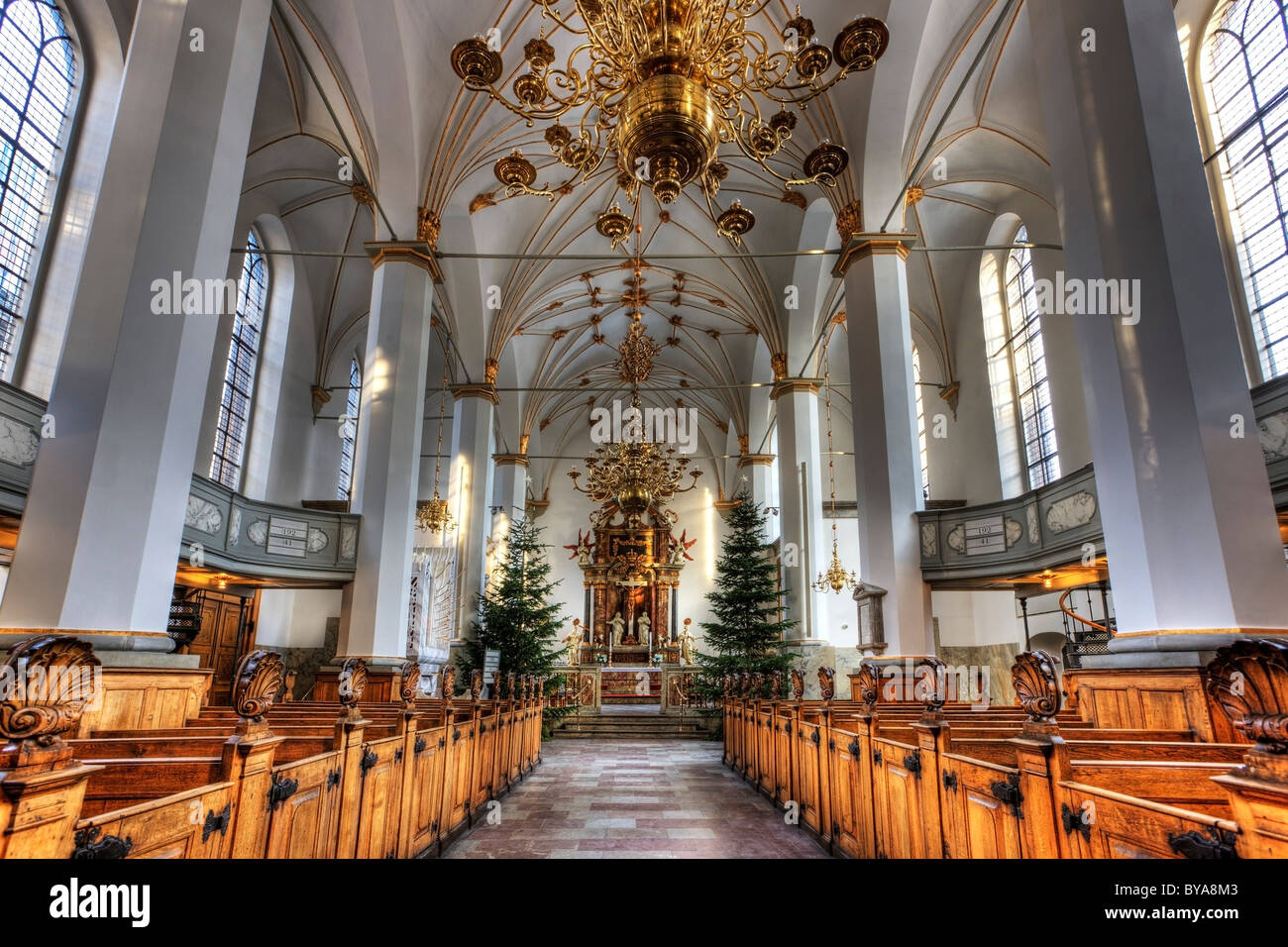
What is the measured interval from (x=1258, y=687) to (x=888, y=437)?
771 centimetres

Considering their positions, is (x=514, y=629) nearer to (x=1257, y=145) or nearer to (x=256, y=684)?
(x=256, y=684)

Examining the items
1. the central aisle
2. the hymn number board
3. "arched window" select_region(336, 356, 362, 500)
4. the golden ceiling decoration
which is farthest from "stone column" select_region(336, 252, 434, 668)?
the hymn number board

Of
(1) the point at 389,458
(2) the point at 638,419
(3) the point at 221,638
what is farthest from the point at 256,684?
(3) the point at 221,638

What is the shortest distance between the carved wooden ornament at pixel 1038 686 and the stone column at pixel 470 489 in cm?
1107

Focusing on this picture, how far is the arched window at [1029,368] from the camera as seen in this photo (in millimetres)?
11202

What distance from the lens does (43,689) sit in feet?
4.74

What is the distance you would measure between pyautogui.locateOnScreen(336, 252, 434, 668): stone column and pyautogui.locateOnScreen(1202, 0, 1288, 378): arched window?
32.4ft

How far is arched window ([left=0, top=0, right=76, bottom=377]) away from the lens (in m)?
6.98

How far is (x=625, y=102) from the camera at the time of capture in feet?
13.9

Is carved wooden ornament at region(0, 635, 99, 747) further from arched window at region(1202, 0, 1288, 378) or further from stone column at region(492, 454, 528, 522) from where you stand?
stone column at region(492, 454, 528, 522)
